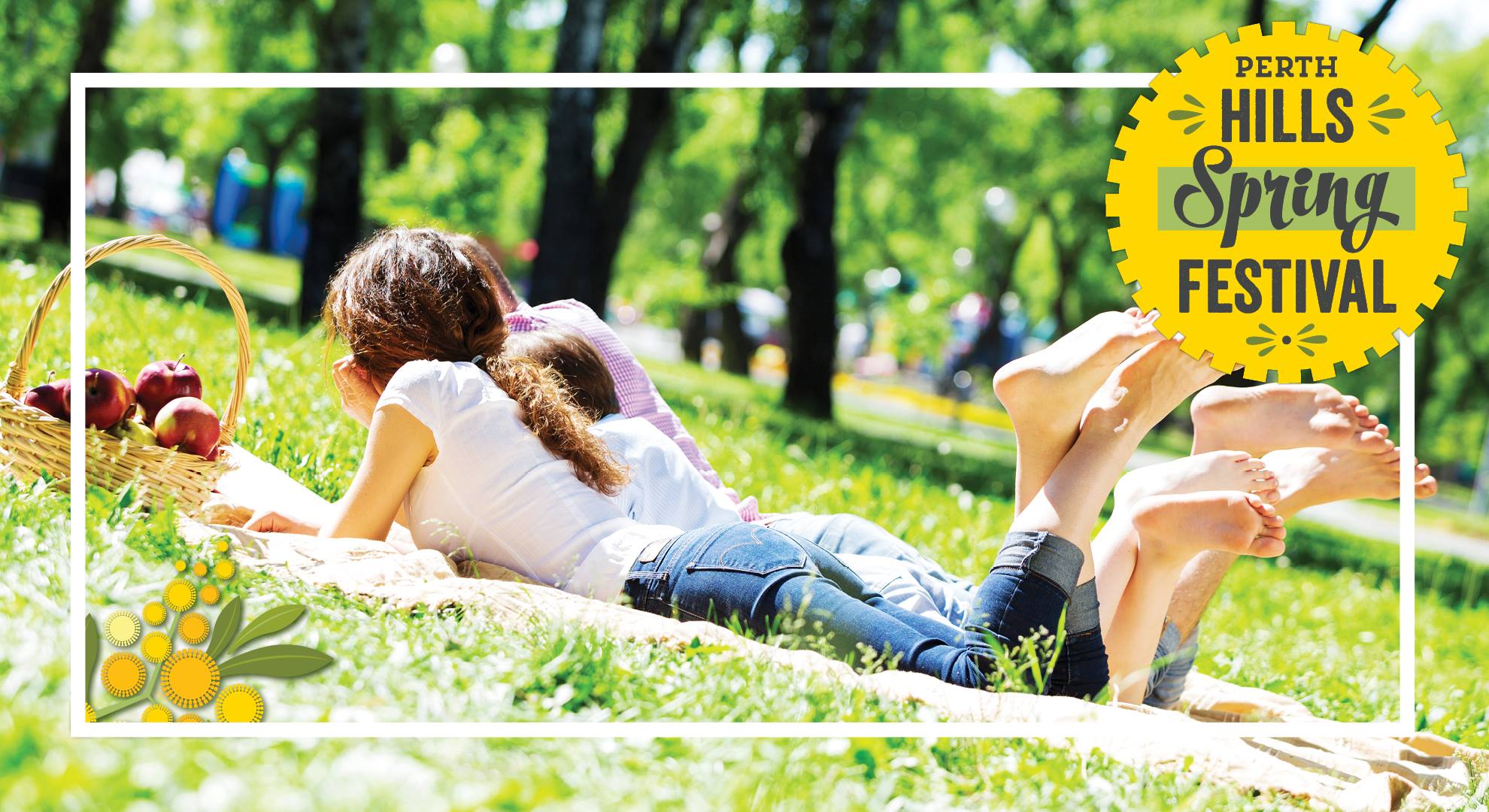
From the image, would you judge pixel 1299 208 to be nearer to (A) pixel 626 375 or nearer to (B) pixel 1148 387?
(B) pixel 1148 387

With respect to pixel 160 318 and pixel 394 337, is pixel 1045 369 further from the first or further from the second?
pixel 160 318

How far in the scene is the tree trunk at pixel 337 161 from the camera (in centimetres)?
A: 679

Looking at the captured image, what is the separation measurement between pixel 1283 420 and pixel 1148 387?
48 centimetres

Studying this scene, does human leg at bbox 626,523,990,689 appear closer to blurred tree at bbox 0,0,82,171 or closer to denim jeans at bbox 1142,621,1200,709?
denim jeans at bbox 1142,621,1200,709

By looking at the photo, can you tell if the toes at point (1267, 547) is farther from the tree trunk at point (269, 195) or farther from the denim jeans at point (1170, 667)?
the tree trunk at point (269, 195)

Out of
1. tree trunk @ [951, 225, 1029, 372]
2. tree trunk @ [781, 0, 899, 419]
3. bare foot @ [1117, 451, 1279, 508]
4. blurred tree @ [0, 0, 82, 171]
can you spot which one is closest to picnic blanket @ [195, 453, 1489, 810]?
bare foot @ [1117, 451, 1279, 508]

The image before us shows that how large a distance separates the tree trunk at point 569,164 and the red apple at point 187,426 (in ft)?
15.0

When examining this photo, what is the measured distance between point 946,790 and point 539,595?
91cm

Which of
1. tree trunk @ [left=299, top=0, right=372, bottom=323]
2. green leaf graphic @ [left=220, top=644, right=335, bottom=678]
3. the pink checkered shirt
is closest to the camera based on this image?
green leaf graphic @ [left=220, top=644, right=335, bottom=678]

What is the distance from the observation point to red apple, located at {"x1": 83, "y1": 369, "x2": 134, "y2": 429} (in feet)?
8.87

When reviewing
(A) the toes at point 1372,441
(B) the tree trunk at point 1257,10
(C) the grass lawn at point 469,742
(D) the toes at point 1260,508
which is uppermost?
(B) the tree trunk at point 1257,10

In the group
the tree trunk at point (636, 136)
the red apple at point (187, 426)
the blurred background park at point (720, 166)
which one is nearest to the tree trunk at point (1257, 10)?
the blurred background park at point (720, 166)

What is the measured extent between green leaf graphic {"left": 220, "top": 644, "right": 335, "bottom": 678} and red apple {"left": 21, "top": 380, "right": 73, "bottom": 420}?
1076mm

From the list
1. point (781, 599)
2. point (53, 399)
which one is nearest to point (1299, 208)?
point (781, 599)
